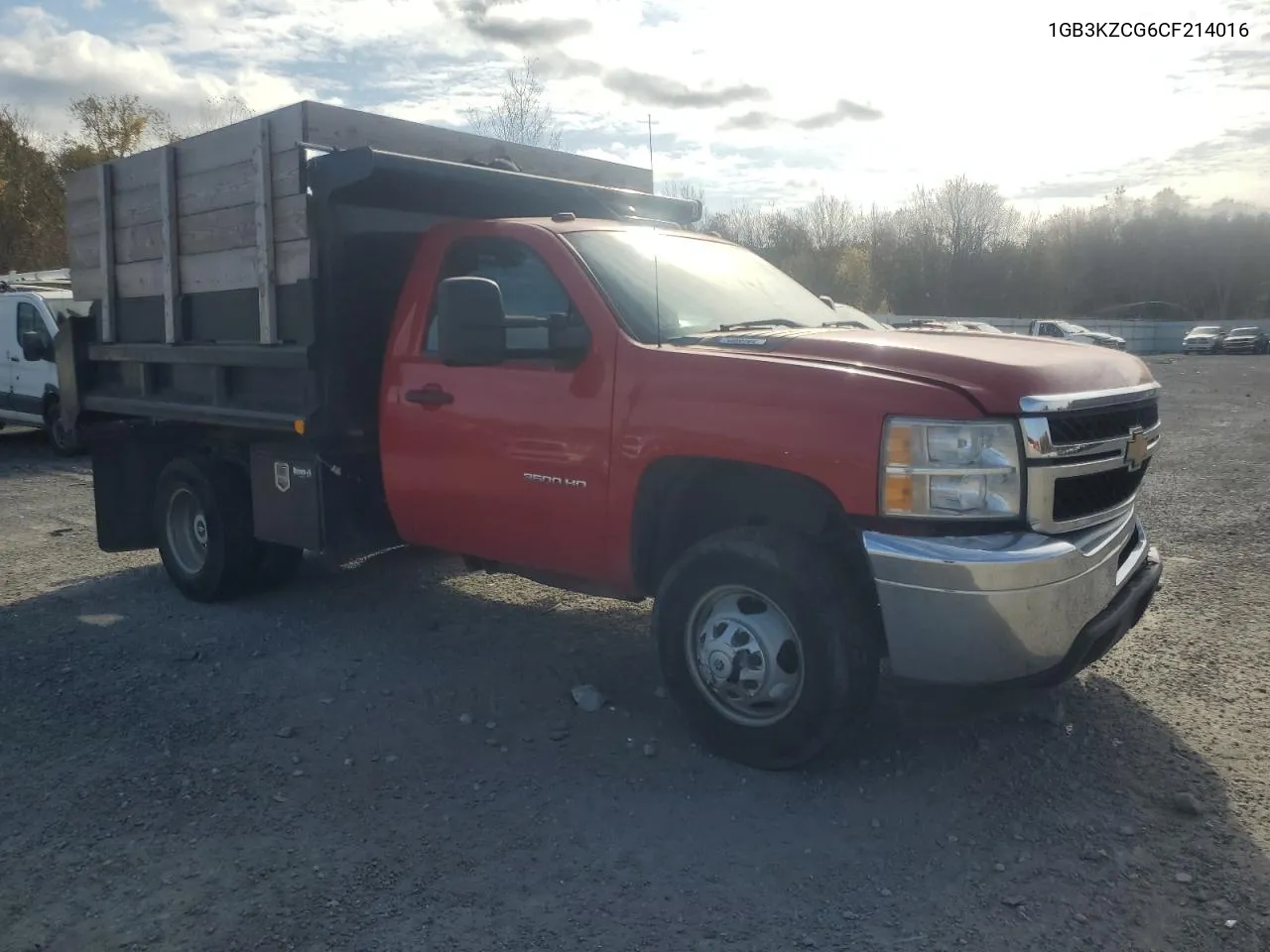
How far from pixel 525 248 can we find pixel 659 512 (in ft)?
4.62

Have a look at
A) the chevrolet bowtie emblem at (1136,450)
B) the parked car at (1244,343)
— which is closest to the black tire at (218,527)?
the chevrolet bowtie emblem at (1136,450)

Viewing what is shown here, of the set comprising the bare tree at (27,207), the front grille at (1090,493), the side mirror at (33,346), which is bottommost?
the front grille at (1090,493)

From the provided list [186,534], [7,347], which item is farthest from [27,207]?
[186,534]

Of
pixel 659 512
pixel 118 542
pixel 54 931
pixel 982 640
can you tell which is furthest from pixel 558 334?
pixel 118 542

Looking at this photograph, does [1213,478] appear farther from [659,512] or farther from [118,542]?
[118,542]

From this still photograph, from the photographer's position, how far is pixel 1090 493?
13.0ft

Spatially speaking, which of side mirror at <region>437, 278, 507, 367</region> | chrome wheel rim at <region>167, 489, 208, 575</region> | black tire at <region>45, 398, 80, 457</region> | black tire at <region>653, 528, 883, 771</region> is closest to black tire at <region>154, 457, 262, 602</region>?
chrome wheel rim at <region>167, 489, 208, 575</region>

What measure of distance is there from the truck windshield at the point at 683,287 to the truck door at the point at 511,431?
14 centimetres

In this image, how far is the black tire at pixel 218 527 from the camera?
650 centimetres

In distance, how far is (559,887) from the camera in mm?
3428

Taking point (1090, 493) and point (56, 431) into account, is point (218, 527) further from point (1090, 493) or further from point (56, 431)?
point (56, 431)

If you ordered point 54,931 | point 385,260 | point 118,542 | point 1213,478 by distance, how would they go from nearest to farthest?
point 54,931 → point 385,260 → point 118,542 → point 1213,478

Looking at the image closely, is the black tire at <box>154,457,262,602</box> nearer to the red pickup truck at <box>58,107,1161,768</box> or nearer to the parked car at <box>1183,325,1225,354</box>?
the red pickup truck at <box>58,107,1161,768</box>

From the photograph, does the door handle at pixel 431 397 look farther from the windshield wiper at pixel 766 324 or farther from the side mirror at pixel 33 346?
the side mirror at pixel 33 346
